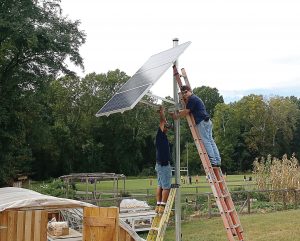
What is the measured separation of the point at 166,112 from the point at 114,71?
6161cm

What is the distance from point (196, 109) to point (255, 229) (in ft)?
28.1

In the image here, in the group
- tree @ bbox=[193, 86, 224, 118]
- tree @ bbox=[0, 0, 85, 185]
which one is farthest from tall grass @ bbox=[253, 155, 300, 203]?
tree @ bbox=[193, 86, 224, 118]

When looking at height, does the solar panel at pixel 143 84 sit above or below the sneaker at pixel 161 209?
above

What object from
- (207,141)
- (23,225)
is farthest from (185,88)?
(23,225)

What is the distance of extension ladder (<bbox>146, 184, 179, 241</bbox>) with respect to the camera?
6.50 meters

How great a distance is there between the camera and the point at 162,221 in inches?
257

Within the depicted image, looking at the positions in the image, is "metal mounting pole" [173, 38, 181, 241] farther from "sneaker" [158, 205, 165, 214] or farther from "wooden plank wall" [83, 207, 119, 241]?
"wooden plank wall" [83, 207, 119, 241]

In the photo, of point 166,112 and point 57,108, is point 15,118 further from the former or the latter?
point 57,108

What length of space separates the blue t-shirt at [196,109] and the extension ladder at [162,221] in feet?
3.27

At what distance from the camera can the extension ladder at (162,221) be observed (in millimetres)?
6496

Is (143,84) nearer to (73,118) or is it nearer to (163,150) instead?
(163,150)

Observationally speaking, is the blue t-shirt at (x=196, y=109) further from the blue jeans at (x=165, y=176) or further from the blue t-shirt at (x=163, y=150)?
the blue jeans at (x=165, y=176)

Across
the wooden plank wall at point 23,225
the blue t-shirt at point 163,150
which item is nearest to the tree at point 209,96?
the blue t-shirt at point 163,150

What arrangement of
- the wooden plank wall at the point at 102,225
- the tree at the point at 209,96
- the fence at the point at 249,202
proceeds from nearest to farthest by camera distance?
the wooden plank wall at the point at 102,225 < the fence at the point at 249,202 < the tree at the point at 209,96
